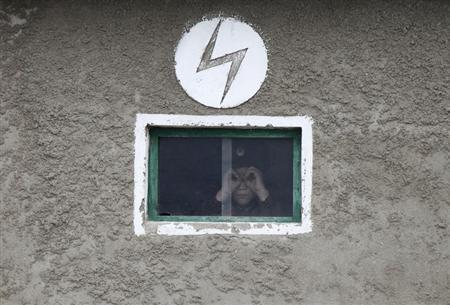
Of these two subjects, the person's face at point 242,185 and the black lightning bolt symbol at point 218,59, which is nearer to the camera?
the black lightning bolt symbol at point 218,59

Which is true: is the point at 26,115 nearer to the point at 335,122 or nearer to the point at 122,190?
the point at 122,190

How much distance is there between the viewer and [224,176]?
402 cm

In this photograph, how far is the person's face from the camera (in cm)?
401

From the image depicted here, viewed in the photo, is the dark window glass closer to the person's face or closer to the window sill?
the person's face

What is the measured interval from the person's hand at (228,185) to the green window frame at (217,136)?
4.7 inches

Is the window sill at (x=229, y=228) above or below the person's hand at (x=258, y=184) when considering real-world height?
below

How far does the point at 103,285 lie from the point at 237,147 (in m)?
0.95

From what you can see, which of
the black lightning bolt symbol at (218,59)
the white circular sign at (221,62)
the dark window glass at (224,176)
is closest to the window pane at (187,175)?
the dark window glass at (224,176)

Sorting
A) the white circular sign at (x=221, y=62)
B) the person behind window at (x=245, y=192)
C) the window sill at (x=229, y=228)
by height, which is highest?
the white circular sign at (x=221, y=62)

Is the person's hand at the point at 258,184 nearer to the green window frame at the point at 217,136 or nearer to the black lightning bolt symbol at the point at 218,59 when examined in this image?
the green window frame at the point at 217,136

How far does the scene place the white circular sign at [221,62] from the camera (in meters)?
3.87

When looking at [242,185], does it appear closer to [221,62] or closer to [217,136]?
[217,136]

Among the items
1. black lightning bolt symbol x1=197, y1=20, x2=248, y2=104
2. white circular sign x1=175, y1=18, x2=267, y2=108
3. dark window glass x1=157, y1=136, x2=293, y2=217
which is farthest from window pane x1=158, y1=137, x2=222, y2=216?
black lightning bolt symbol x1=197, y1=20, x2=248, y2=104

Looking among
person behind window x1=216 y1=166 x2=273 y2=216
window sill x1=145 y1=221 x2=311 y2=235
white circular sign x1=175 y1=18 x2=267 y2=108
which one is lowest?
window sill x1=145 y1=221 x2=311 y2=235
